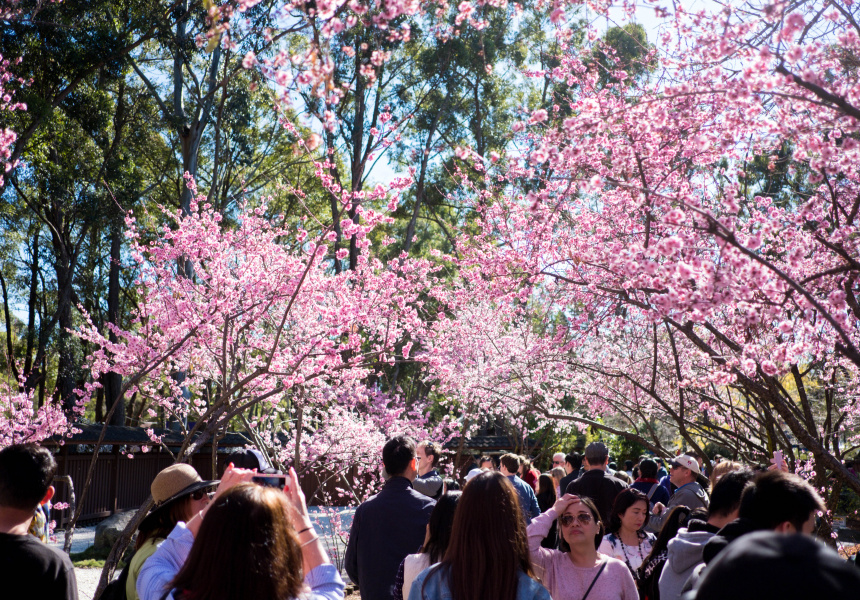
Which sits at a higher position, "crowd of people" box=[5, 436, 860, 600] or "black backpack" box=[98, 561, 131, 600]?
"crowd of people" box=[5, 436, 860, 600]

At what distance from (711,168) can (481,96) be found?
50.8 feet

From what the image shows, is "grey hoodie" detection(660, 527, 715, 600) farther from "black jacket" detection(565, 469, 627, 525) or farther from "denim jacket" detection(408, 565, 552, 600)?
"black jacket" detection(565, 469, 627, 525)

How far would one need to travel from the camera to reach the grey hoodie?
3160mm

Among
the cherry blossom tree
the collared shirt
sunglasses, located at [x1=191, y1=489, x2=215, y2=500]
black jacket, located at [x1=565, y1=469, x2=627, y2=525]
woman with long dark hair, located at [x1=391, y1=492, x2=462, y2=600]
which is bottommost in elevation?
the collared shirt

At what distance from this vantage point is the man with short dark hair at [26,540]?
249cm

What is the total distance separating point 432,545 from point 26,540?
4.92ft

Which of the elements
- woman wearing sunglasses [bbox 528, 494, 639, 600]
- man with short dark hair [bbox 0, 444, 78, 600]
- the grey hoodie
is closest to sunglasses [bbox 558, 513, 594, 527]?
woman wearing sunglasses [bbox 528, 494, 639, 600]

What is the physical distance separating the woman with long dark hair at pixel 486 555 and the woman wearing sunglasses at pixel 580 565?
0.64 m

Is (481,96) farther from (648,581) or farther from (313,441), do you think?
(648,581)

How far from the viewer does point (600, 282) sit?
20.2ft

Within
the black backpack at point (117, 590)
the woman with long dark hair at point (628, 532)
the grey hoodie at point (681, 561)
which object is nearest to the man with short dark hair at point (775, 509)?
the grey hoodie at point (681, 561)

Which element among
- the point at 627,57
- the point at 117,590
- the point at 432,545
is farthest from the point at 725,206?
the point at 627,57

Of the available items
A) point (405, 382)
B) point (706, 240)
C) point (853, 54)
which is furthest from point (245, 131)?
point (853, 54)

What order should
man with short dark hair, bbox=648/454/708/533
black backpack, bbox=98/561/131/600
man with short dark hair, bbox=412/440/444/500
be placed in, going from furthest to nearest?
man with short dark hair, bbox=412/440/444/500
man with short dark hair, bbox=648/454/708/533
black backpack, bbox=98/561/131/600
